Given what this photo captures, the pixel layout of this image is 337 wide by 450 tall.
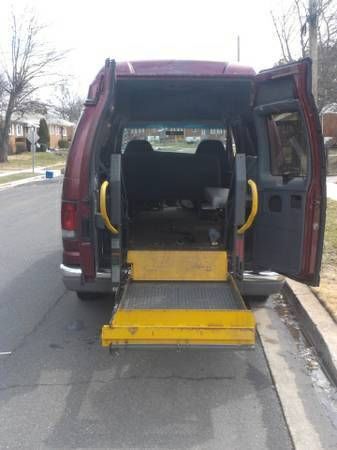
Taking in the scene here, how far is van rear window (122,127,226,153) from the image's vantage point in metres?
6.08

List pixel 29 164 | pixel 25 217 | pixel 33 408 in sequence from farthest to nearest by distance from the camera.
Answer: pixel 29 164
pixel 25 217
pixel 33 408

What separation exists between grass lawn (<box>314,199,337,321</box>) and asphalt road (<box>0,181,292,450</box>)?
1014 millimetres

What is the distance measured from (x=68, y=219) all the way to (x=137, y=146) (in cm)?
231

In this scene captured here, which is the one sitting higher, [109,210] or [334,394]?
[109,210]

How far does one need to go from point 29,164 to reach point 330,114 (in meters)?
22.5

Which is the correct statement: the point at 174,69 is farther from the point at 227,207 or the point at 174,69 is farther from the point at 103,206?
the point at 227,207

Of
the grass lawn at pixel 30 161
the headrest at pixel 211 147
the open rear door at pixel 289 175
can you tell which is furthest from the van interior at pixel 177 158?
the grass lawn at pixel 30 161

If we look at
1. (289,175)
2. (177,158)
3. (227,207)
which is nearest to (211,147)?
(177,158)

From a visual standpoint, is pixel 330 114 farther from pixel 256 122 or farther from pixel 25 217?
pixel 256 122

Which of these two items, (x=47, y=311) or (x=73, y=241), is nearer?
(x=73, y=241)

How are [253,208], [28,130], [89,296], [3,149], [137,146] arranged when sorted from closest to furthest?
[253,208]
[89,296]
[137,146]
[3,149]
[28,130]

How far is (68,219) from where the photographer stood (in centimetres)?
427

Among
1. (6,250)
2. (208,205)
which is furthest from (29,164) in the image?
(208,205)

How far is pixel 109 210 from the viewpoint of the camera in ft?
15.4
